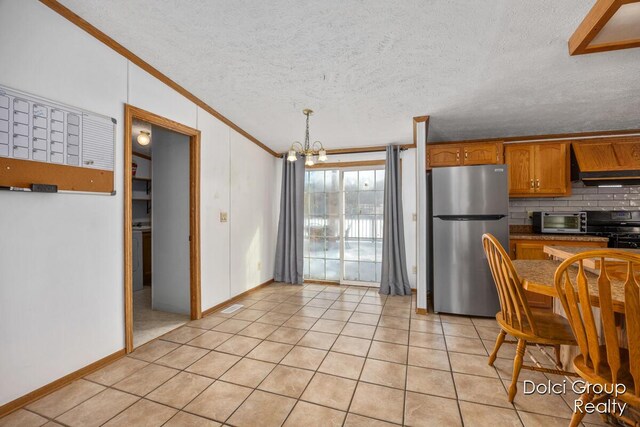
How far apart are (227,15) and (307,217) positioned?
11.0ft

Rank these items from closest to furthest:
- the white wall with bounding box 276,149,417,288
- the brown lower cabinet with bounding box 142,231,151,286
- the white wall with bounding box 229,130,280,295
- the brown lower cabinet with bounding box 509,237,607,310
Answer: the brown lower cabinet with bounding box 509,237,607,310, the white wall with bounding box 229,130,280,295, the white wall with bounding box 276,149,417,288, the brown lower cabinet with bounding box 142,231,151,286

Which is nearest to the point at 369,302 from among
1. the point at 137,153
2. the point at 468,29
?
the point at 468,29

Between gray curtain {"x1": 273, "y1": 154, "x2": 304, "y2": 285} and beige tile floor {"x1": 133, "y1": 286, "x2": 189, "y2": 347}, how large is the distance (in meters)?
1.85

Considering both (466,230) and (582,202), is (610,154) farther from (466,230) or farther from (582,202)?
(466,230)

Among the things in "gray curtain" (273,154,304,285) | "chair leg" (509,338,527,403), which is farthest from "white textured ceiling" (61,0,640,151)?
"chair leg" (509,338,527,403)

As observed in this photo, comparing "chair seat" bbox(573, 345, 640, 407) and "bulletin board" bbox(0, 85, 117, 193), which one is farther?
"bulletin board" bbox(0, 85, 117, 193)

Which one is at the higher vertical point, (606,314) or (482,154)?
(482,154)

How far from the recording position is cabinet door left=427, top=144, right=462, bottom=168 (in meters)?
3.60

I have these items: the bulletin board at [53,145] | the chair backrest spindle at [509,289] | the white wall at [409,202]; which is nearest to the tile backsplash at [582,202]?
the white wall at [409,202]

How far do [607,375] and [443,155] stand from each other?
2.84 meters

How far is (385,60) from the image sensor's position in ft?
7.48

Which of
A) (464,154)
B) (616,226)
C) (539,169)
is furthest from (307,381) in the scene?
(616,226)

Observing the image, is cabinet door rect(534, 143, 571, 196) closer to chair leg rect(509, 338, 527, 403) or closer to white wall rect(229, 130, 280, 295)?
chair leg rect(509, 338, 527, 403)

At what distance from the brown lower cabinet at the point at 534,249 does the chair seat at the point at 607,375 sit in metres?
2.19
